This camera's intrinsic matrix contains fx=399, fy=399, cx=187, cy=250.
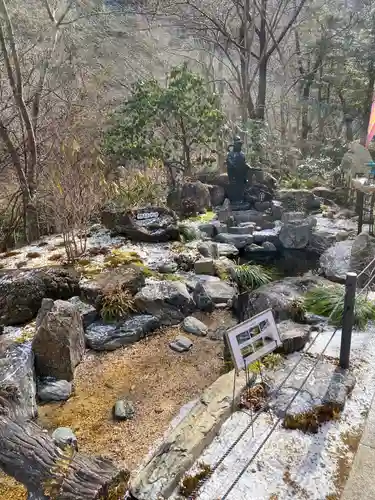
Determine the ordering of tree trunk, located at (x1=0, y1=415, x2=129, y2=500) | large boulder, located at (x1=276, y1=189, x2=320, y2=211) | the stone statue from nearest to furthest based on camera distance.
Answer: tree trunk, located at (x1=0, y1=415, x2=129, y2=500), the stone statue, large boulder, located at (x1=276, y1=189, x2=320, y2=211)

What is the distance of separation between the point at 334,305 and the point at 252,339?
Answer: 5.65 feet

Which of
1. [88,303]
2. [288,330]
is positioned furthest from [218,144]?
[288,330]

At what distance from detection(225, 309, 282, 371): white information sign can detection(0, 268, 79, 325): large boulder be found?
2572 millimetres

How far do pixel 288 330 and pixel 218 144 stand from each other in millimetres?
7553

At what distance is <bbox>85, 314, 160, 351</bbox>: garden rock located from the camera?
389 centimetres

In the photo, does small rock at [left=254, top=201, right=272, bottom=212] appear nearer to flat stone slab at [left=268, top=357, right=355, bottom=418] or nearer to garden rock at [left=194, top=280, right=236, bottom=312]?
garden rock at [left=194, top=280, right=236, bottom=312]

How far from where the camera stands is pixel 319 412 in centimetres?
233

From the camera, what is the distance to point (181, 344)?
3.90 meters

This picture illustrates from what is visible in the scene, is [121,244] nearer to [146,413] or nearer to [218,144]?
[146,413]

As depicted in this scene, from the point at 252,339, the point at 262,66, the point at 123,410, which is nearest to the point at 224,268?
the point at 123,410

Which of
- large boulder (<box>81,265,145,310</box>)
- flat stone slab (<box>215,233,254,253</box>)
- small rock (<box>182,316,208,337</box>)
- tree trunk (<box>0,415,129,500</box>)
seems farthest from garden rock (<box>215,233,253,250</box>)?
tree trunk (<box>0,415,129,500</box>)

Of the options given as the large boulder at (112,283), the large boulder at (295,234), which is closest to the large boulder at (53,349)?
the large boulder at (112,283)

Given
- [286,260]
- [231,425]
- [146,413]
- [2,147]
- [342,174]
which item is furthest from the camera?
[342,174]

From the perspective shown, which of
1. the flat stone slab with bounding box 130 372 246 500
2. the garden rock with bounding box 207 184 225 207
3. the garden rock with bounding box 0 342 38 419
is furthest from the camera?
the garden rock with bounding box 207 184 225 207
